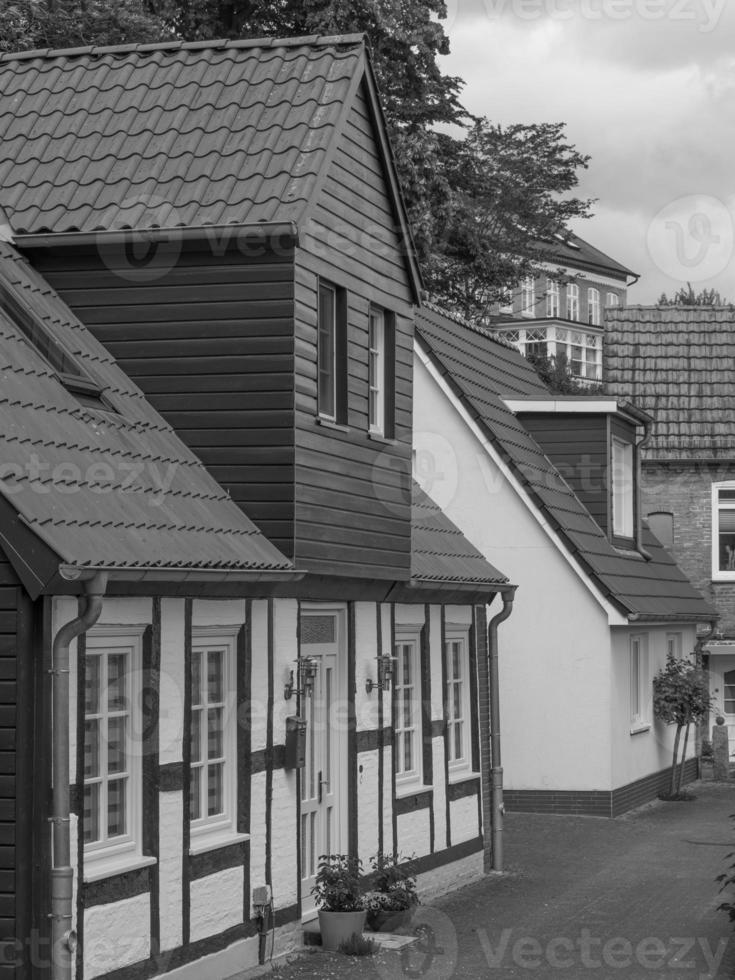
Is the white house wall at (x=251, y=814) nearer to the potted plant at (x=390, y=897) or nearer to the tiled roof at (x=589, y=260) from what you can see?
the potted plant at (x=390, y=897)

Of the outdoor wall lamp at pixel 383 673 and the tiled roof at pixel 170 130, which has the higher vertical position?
the tiled roof at pixel 170 130

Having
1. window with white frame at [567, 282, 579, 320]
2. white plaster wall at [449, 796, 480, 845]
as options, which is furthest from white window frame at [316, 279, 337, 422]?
window with white frame at [567, 282, 579, 320]

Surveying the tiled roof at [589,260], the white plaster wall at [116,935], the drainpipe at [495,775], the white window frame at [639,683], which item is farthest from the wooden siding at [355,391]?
the tiled roof at [589,260]

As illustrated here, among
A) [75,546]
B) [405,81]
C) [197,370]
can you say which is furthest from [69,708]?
[405,81]

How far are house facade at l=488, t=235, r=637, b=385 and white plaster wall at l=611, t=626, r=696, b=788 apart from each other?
48.1m

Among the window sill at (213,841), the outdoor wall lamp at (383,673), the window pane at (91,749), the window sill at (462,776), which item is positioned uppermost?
the outdoor wall lamp at (383,673)

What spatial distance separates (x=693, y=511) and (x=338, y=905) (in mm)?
17519

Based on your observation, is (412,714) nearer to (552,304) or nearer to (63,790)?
(63,790)

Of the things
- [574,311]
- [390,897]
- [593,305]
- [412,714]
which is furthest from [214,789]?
[593,305]

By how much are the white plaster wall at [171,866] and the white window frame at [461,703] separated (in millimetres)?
6009

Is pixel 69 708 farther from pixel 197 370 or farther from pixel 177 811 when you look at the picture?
pixel 197 370

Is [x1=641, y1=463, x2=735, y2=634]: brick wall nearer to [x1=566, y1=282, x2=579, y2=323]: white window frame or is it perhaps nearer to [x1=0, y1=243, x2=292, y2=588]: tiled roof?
[x1=0, y1=243, x2=292, y2=588]: tiled roof

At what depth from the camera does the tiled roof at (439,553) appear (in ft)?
50.6

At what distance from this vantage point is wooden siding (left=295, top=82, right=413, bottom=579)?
40.3ft
